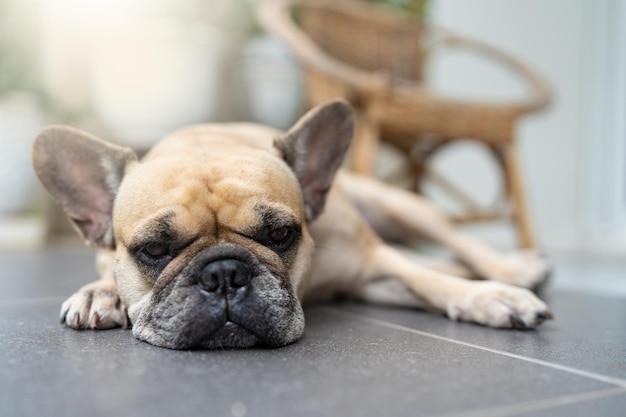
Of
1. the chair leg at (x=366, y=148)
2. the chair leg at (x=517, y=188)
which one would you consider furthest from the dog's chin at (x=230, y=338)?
the chair leg at (x=517, y=188)

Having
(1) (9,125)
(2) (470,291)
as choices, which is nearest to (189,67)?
(1) (9,125)

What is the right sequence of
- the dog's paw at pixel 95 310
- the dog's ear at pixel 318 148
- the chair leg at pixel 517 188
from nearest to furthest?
the dog's paw at pixel 95 310 → the dog's ear at pixel 318 148 → the chair leg at pixel 517 188

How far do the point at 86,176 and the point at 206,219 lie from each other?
0.40 meters

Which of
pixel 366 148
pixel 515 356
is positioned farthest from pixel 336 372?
pixel 366 148

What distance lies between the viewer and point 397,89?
2.87 m

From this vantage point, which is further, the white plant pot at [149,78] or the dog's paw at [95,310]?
the white plant pot at [149,78]

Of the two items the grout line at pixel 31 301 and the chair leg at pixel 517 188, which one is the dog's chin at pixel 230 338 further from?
the chair leg at pixel 517 188

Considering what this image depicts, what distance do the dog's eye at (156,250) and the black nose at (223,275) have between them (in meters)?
0.14

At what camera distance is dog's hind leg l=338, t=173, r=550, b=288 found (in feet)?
6.89

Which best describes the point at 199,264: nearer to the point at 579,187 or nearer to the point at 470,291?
the point at 470,291

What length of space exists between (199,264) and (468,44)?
3.10 metres

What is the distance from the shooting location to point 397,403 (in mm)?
822

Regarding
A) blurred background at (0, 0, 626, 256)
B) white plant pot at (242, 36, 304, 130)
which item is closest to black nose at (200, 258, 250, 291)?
blurred background at (0, 0, 626, 256)

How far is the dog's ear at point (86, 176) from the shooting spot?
1.43 meters
